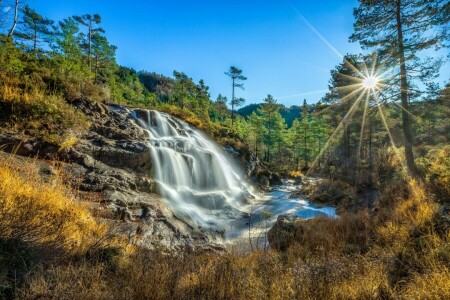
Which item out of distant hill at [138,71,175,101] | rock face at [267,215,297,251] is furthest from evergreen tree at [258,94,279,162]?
distant hill at [138,71,175,101]

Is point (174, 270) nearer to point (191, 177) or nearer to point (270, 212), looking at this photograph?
point (191, 177)

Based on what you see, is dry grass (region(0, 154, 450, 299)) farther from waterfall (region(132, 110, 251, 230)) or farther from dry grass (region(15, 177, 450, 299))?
waterfall (region(132, 110, 251, 230))

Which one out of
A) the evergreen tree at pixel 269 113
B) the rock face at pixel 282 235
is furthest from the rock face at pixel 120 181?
the evergreen tree at pixel 269 113

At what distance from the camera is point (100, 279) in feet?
9.22

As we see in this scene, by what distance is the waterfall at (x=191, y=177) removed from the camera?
405 inches

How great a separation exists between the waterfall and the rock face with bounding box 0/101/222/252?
821mm

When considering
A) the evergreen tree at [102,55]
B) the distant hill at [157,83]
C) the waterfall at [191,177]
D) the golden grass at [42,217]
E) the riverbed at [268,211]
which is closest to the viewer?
the golden grass at [42,217]

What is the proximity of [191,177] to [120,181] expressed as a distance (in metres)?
4.85

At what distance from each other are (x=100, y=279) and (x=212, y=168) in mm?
12445

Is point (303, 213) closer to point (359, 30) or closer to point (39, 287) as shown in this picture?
point (359, 30)

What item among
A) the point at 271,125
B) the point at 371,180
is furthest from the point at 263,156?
the point at 371,180

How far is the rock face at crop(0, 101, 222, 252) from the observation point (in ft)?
20.9

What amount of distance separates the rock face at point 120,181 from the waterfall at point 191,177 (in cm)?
82

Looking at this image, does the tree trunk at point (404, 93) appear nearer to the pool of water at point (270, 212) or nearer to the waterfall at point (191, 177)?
the pool of water at point (270, 212)
